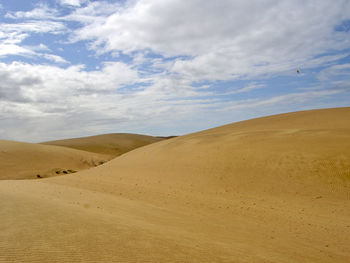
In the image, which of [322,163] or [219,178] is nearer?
[322,163]

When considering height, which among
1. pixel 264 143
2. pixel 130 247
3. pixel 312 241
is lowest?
pixel 312 241

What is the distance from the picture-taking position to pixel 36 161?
31.4 meters

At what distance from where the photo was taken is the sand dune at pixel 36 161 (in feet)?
88.3

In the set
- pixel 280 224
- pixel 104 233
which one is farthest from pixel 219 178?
pixel 104 233

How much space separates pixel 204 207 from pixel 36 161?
2630cm

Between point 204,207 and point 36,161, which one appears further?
point 36,161

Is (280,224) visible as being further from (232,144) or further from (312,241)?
(232,144)

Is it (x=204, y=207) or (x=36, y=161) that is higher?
(x=36, y=161)

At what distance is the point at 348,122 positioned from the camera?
19516mm

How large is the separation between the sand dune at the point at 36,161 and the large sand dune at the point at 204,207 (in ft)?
37.7

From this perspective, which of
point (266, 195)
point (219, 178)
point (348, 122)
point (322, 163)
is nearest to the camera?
point (266, 195)

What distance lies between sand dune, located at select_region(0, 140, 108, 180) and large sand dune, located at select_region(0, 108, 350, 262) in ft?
37.7

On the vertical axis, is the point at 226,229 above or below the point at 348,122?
below

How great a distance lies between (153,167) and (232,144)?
16.2 ft
